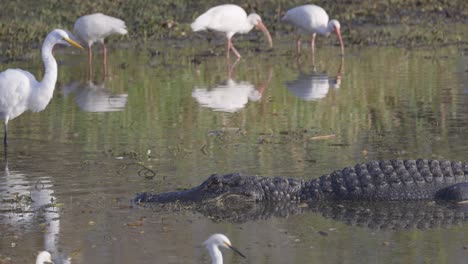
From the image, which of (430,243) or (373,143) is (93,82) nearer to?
(373,143)

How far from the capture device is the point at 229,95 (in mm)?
15914

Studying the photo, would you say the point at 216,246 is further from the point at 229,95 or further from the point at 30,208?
the point at 229,95

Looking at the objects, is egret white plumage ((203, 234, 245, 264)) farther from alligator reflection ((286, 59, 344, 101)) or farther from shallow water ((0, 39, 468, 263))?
alligator reflection ((286, 59, 344, 101))

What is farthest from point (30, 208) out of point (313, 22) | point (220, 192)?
point (313, 22)

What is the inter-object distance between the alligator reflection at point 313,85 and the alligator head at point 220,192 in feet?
19.7

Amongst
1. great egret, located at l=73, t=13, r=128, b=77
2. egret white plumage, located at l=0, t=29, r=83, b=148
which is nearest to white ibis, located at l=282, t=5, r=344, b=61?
great egret, located at l=73, t=13, r=128, b=77

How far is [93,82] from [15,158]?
634 cm

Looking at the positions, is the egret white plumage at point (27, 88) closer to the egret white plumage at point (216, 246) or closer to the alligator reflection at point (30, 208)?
the alligator reflection at point (30, 208)

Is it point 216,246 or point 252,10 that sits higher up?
point 252,10

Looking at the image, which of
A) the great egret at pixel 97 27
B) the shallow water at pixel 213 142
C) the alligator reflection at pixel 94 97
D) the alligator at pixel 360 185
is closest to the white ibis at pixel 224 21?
the shallow water at pixel 213 142

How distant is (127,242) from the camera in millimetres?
8047

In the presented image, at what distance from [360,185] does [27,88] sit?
4540 millimetres

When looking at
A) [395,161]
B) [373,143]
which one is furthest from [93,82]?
[395,161]

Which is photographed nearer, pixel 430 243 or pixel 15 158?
pixel 430 243
